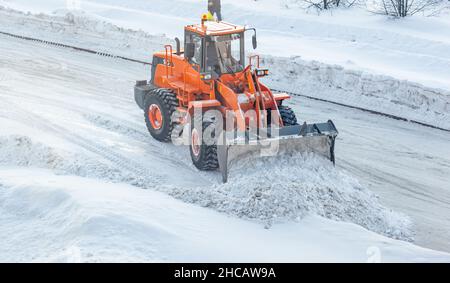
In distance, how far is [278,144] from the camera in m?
10.1

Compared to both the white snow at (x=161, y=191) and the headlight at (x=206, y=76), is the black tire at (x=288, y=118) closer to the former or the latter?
the white snow at (x=161, y=191)

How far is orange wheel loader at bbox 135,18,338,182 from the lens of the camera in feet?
33.4

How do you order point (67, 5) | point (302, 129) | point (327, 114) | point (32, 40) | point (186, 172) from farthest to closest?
point (67, 5) < point (32, 40) < point (327, 114) < point (186, 172) < point (302, 129)

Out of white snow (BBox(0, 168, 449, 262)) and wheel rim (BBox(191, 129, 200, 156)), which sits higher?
wheel rim (BBox(191, 129, 200, 156))

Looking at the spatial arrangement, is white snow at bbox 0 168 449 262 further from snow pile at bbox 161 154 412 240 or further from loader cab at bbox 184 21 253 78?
loader cab at bbox 184 21 253 78

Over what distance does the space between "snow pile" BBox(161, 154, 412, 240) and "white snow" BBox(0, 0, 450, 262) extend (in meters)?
0.02

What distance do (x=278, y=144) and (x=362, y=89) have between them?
6.42 m

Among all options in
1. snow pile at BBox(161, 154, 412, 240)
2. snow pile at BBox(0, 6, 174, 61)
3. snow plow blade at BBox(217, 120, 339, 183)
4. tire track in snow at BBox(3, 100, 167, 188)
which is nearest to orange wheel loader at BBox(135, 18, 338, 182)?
snow plow blade at BBox(217, 120, 339, 183)

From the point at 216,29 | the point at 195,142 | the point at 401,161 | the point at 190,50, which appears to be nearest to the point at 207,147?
the point at 195,142

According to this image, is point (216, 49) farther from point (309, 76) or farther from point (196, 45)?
point (309, 76)

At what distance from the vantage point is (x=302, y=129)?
10.2 meters
